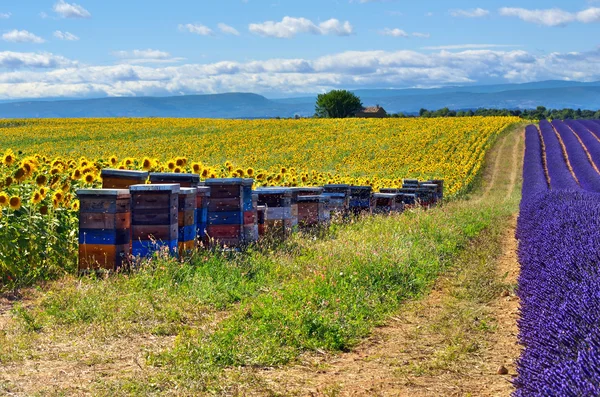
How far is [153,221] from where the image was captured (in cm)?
973

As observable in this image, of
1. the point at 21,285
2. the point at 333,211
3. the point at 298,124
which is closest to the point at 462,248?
the point at 333,211

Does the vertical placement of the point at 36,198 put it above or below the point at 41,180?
below

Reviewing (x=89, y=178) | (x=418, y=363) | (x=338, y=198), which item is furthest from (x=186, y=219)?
(x=338, y=198)

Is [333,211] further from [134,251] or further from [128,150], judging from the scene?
[128,150]

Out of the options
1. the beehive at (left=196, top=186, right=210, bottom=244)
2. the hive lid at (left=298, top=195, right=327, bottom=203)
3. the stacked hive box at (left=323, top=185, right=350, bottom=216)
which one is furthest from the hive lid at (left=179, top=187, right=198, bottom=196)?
the stacked hive box at (left=323, top=185, right=350, bottom=216)

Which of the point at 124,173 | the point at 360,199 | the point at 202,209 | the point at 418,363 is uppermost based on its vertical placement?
the point at 124,173

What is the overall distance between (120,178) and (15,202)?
6.02 feet

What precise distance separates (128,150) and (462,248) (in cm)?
3615

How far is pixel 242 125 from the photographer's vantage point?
6581 centimetres

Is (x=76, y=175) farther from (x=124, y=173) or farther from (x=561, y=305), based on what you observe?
(x=561, y=305)

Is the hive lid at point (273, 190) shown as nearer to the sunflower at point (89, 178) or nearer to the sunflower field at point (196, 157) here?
the sunflower field at point (196, 157)

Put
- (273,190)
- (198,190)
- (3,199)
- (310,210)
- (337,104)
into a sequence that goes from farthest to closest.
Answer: (337,104) → (310,210) → (273,190) → (198,190) → (3,199)

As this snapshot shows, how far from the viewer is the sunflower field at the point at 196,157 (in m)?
9.91

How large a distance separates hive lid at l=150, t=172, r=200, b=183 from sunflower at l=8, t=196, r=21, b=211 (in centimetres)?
232
